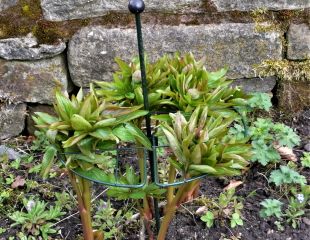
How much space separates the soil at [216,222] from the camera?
2.22 m

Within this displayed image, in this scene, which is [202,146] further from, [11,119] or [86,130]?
[11,119]

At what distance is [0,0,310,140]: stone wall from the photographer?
8.51ft

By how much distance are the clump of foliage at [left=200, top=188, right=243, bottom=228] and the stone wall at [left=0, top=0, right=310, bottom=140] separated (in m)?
0.69

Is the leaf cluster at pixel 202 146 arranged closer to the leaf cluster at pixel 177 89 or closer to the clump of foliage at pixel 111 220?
the leaf cluster at pixel 177 89

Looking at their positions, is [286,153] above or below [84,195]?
below

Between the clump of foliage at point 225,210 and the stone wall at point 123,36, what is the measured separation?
688 mm

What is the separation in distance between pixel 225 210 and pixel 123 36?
95cm

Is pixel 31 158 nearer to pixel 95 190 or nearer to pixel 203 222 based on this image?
pixel 95 190

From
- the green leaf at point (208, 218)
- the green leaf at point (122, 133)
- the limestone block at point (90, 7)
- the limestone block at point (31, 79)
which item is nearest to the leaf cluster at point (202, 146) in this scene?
the green leaf at point (122, 133)

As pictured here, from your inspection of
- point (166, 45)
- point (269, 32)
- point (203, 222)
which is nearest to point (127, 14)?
point (166, 45)

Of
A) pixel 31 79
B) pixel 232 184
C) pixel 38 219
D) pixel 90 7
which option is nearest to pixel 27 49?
pixel 31 79

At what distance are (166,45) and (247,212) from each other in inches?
34.7

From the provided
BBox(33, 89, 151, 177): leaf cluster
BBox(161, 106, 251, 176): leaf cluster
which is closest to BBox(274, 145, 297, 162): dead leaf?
BBox(161, 106, 251, 176): leaf cluster

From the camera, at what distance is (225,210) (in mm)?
2295
